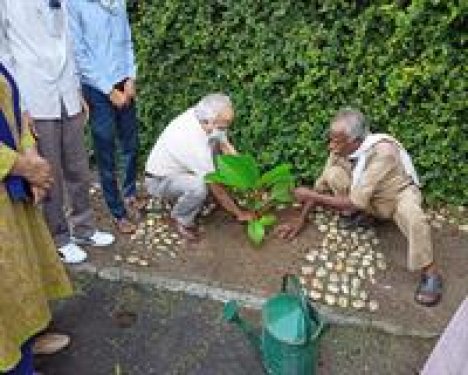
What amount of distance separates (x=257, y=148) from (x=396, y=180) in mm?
1508

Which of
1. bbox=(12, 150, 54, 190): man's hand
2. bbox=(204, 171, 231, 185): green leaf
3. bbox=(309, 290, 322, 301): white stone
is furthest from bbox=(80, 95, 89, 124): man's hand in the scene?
bbox=(309, 290, 322, 301): white stone

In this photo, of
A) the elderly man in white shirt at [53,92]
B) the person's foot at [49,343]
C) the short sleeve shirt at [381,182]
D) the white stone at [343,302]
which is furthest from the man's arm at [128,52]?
the white stone at [343,302]

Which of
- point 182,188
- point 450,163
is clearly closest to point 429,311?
point 450,163

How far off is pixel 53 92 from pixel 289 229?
202 cm

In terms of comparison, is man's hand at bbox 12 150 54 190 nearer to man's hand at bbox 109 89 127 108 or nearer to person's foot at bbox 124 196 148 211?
man's hand at bbox 109 89 127 108

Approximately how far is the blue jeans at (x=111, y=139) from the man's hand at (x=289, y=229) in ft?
3.85

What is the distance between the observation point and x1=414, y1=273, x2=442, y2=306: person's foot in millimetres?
5301

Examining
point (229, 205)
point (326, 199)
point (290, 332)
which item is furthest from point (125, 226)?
point (290, 332)

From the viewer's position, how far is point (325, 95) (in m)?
6.32

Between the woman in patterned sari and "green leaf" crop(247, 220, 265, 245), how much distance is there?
1.79 metres

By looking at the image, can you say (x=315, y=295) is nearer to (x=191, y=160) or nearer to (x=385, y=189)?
(x=385, y=189)

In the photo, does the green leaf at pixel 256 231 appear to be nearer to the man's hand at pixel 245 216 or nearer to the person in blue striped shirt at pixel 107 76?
the man's hand at pixel 245 216

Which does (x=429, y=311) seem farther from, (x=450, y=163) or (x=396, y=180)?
(x=450, y=163)

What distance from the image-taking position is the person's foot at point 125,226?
604cm
